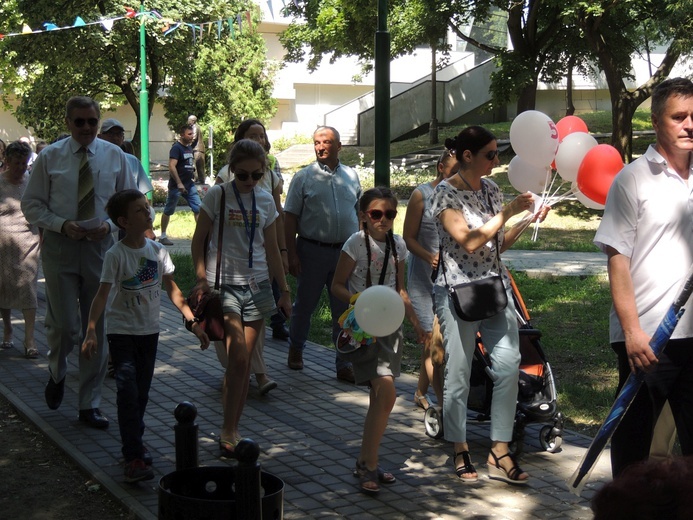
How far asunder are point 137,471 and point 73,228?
1.91 metres

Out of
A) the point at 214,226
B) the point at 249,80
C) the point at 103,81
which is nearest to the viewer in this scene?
the point at 214,226

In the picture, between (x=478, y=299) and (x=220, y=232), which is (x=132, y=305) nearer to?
(x=220, y=232)

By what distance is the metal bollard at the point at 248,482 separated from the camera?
11.3 ft

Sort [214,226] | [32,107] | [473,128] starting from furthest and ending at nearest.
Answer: [32,107] → [214,226] → [473,128]

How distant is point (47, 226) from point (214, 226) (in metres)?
1.27

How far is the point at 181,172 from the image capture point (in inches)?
686

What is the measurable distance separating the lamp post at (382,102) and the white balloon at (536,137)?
2800 mm

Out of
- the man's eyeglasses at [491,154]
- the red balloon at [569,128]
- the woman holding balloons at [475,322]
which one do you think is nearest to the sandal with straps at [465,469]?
the woman holding balloons at [475,322]

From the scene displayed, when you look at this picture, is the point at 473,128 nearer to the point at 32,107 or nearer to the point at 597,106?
the point at 32,107

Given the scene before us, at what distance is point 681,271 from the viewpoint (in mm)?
4418

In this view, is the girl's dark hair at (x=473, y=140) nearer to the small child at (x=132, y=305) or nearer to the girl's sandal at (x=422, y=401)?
the small child at (x=132, y=305)

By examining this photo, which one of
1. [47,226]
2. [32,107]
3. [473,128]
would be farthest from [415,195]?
[32,107]

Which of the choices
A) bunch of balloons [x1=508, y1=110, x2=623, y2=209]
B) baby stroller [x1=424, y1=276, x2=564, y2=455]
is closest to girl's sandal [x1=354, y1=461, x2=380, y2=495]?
baby stroller [x1=424, y1=276, x2=564, y2=455]

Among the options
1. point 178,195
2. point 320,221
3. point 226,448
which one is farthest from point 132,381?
point 178,195
